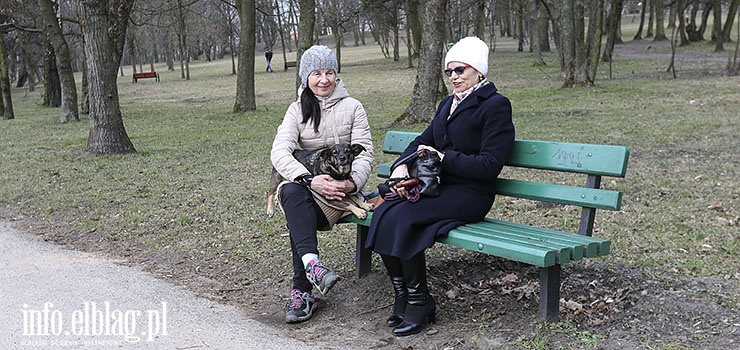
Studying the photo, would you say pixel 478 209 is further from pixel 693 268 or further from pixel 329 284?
pixel 693 268

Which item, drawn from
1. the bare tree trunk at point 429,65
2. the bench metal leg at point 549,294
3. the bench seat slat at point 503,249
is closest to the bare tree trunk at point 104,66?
the bare tree trunk at point 429,65

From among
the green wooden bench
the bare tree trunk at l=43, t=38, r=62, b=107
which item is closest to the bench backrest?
the green wooden bench

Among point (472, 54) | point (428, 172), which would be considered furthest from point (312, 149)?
point (472, 54)

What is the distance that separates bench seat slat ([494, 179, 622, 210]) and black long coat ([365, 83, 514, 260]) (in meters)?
0.26

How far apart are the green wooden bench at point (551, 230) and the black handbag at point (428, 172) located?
0.95ft

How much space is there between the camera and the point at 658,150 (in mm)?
10266

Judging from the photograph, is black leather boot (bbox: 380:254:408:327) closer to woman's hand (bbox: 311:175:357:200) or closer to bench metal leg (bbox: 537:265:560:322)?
woman's hand (bbox: 311:175:357:200)

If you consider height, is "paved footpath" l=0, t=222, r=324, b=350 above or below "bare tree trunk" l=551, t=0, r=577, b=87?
below

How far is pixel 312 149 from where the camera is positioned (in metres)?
5.21

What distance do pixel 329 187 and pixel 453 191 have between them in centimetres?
82

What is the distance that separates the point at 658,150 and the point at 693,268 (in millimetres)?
5554

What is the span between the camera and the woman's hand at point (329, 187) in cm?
488

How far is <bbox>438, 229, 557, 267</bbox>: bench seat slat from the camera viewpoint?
12.7 ft

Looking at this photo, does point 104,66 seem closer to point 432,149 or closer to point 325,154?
point 325,154
